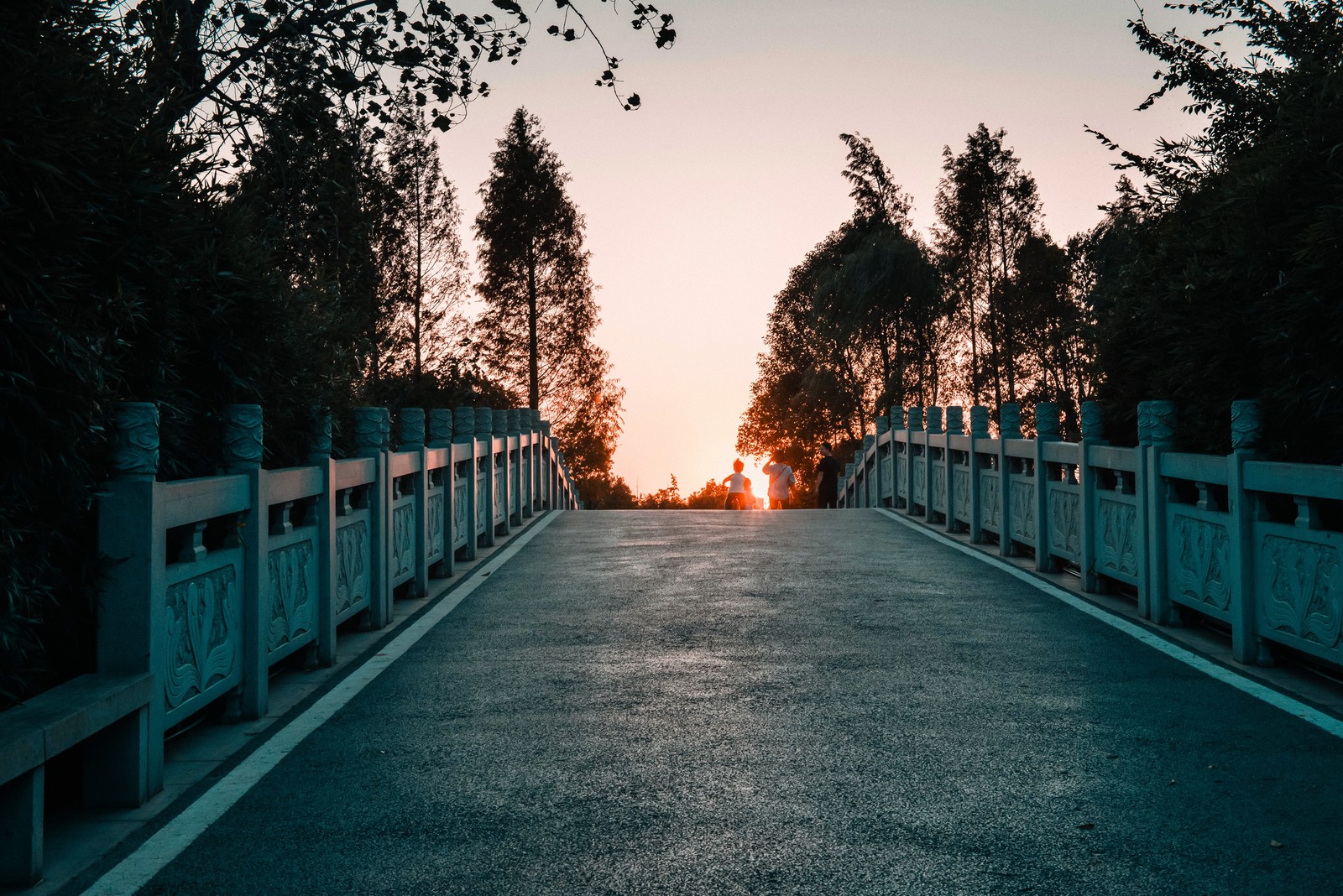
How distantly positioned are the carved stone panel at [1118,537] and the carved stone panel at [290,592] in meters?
5.74

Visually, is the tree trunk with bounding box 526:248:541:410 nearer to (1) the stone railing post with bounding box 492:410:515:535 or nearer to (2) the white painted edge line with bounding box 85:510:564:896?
(1) the stone railing post with bounding box 492:410:515:535

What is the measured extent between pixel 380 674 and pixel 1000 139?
151ft

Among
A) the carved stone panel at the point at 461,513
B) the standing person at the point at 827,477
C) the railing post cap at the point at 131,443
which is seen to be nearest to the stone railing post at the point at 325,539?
the railing post cap at the point at 131,443

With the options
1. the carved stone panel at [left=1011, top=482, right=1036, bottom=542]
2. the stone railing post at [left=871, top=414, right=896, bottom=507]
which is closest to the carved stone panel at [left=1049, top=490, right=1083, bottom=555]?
the carved stone panel at [left=1011, top=482, right=1036, bottom=542]

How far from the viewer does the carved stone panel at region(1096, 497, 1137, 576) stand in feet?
28.9

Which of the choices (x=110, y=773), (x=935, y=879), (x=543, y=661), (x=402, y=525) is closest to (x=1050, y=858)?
(x=935, y=879)

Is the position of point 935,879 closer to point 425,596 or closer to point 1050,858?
point 1050,858

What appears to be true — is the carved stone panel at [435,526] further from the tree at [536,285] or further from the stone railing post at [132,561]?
the tree at [536,285]

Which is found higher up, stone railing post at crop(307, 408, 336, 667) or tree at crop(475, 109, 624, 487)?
tree at crop(475, 109, 624, 487)

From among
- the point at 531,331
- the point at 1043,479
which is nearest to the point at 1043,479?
the point at 1043,479

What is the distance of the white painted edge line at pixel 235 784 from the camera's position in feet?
12.5

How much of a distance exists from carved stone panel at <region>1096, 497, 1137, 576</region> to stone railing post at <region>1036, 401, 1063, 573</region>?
148 centimetres

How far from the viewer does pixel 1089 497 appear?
9789 mm

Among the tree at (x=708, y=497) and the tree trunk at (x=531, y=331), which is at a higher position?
the tree trunk at (x=531, y=331)
